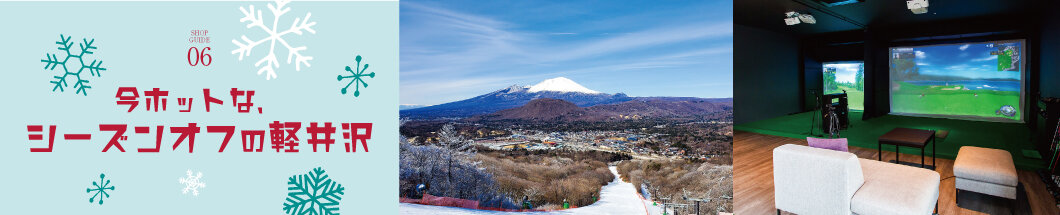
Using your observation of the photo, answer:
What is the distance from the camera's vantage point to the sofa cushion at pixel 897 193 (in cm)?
254

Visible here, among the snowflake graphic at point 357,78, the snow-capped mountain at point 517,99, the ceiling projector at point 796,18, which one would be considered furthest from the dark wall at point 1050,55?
the snowflake graphic at point 357,78

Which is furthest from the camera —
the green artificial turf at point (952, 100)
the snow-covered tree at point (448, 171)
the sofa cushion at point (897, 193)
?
the snow-covered tree at point (448, 171)

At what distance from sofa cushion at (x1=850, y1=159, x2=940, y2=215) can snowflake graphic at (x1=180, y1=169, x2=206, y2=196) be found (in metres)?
4.13

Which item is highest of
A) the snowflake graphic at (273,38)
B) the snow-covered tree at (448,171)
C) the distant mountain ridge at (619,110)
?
the snowflake graphic at (273,38)

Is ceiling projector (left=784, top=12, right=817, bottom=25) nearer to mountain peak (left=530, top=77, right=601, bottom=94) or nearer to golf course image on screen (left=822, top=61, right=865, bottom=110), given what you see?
golf course image on screen (left=822, top=61, right=865, bottom=110)

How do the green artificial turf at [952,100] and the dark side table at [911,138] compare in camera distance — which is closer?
the green artificial turf at [952,100]

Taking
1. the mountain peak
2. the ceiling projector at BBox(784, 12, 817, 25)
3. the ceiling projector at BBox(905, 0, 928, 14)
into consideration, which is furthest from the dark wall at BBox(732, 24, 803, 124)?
the mountain peak

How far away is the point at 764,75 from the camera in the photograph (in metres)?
6.85

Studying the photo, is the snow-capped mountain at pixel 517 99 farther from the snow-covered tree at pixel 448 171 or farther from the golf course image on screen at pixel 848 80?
the golf course image on screen at pixel 848 80

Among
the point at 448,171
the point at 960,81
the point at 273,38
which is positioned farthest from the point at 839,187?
the point at 448,171

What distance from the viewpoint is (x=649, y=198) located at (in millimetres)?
4938

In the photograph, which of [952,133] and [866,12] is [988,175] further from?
[866,12]

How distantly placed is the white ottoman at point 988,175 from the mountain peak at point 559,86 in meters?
2.96

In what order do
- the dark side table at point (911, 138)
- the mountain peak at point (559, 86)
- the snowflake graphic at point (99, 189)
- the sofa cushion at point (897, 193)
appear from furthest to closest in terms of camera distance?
the mountain peak at point (559, 86)
the dark side table at point (911, 138)
the snowflake graphic at point (99, 189)
the sofa cushion at point (897, 193)
